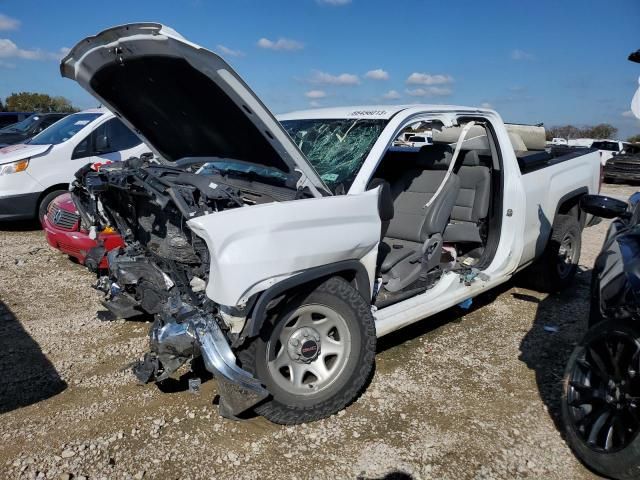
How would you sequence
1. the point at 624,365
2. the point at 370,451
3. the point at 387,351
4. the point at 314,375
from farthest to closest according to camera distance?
the point at 387,351, the point at 314,375, the point at 370,451, the point at 624,365

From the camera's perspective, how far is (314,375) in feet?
10.2

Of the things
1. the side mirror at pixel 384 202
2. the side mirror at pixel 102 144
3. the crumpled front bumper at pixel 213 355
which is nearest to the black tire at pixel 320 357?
the crumpled front bumper at pixel 213 355

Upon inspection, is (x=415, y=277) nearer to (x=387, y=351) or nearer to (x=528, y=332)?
(x=387, y=351)

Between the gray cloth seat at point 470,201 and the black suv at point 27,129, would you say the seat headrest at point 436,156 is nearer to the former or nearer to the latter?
the gray cloth seat at point 470,201

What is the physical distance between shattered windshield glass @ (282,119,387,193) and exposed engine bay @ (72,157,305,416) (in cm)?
40

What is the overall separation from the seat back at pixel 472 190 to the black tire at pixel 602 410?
1.94 meters

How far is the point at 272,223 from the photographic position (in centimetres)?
266

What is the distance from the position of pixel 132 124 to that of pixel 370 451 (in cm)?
296

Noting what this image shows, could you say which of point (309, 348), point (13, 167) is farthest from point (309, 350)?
point (13, 167)

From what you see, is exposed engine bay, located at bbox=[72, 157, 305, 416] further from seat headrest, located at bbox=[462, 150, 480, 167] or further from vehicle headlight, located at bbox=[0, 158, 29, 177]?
vehicle headlight, located at bbox=[0, 158, 29, 177]

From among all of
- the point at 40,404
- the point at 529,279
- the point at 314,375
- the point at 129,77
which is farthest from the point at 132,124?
the point at 529,279

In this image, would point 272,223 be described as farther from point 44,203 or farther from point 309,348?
point 44,203

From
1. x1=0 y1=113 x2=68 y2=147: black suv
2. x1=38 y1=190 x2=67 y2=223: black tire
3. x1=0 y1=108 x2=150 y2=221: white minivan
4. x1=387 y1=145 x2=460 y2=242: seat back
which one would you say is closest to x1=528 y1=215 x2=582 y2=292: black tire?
x1=387 y1=145 x2=460 y2=242: seat back

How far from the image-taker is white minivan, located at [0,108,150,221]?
7.61 m
